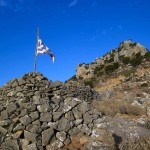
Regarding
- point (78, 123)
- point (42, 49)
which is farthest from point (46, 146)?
point (42, 49)

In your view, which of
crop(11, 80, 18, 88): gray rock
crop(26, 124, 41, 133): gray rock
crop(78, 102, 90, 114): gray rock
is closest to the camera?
crop(26, 124, 41, 133): gray rock

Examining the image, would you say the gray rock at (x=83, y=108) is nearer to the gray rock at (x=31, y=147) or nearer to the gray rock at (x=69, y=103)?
the gray rock at (x=69, y=103)

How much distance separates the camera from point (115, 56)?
6812 centimetres

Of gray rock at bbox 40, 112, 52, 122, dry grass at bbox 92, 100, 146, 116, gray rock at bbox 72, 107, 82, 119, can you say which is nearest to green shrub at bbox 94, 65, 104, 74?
dry grass at bbox 92, 100, 146, 116

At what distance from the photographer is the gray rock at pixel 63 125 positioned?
1338 cm

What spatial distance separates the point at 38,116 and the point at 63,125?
Answer: 1.27m

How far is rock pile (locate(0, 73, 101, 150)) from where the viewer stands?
1270 centimetres

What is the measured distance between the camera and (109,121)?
547 inches

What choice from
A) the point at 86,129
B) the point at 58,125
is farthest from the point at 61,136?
the point at 86,129

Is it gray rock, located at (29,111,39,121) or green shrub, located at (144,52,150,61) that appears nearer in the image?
gray rock, located at (29,111,39,121)

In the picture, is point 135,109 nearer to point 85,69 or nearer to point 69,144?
point 69,144

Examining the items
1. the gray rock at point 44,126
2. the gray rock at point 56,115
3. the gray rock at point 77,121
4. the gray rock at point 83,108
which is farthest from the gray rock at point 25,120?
the gray rock at point 83,108

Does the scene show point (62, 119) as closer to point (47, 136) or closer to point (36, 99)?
point (47, 136)

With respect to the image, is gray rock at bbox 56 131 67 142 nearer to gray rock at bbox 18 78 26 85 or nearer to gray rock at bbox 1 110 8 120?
gray rock at bbox 1 110 8 120
